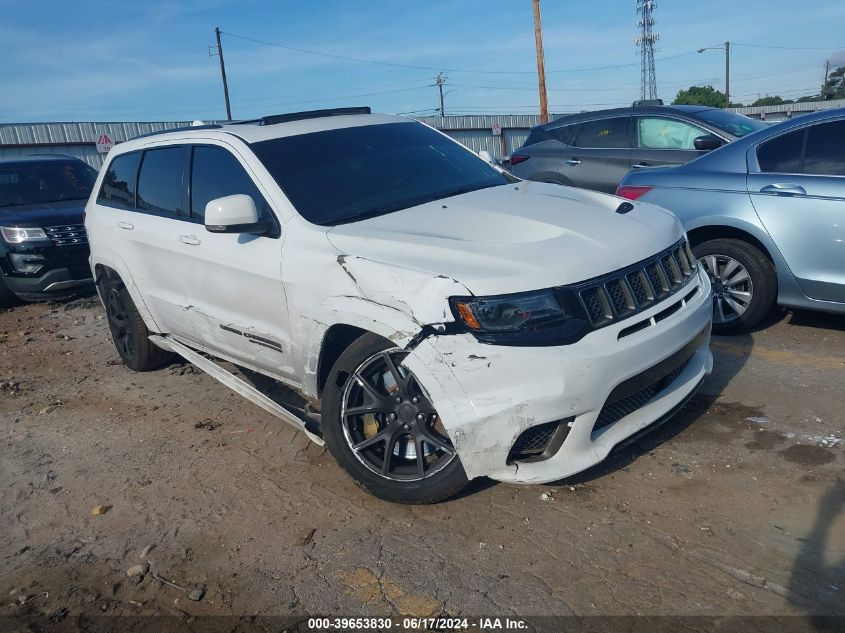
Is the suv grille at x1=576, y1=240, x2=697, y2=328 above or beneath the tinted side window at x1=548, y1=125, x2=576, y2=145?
beneath

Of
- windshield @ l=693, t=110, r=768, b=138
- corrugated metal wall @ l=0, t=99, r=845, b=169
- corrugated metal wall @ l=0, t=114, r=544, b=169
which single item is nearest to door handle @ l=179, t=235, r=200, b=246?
windshield @ l=693, t=110, r=768, b=138

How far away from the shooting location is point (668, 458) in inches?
142

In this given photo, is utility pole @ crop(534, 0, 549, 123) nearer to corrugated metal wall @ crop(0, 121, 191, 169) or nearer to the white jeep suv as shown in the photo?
corrugated metal wall @ crop(0, 121, 191, 169)

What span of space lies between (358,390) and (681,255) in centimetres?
188

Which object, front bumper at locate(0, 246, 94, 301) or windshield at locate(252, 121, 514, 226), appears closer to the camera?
windshield at locate(252, 121, 514, 226)

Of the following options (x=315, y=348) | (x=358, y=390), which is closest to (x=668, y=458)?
(x=358, y=390)

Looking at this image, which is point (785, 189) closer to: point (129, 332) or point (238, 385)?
point (238, 385)

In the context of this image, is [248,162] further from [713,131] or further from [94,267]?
[713,131]

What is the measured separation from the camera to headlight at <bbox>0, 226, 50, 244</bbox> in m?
8.61

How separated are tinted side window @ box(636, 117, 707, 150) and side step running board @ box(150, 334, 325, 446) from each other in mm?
6184

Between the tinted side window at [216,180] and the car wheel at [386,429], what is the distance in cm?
113

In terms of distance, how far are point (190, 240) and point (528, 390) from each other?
2584 millimetres

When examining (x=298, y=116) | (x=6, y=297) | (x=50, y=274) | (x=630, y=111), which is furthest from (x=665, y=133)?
(x=6, y=297)

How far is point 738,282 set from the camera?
17.4 feet
